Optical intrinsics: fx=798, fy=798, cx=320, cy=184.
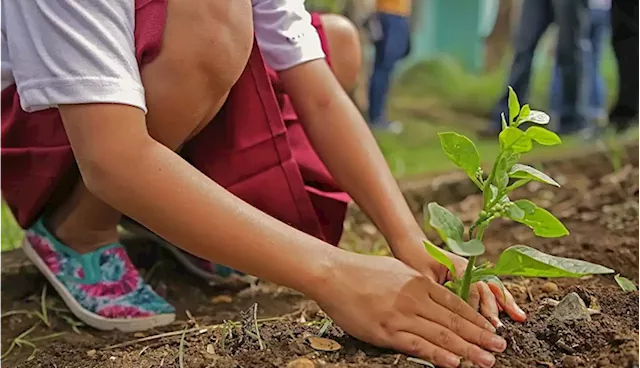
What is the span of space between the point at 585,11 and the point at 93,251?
6.93ft

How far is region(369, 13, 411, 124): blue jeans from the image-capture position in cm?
295

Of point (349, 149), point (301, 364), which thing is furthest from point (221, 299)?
point (301, 364)

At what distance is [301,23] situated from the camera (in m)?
1.21

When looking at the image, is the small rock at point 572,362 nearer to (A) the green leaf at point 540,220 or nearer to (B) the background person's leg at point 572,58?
(A) the green leaf at point 540,220

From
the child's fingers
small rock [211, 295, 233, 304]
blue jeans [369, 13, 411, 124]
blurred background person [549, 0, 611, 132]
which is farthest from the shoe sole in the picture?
blurred background person [549, 0, 611, 132]

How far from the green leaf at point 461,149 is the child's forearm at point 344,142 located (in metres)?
0.31

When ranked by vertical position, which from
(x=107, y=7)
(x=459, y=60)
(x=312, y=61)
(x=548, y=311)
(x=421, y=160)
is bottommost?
(x=459, y=60)

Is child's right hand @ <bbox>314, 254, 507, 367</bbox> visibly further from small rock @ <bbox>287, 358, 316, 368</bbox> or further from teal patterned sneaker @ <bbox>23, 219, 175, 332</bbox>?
teal patterned sneaker @ <bbox>23, 219, 175, 332</bbox>

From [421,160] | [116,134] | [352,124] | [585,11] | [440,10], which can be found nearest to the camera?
[116,134]

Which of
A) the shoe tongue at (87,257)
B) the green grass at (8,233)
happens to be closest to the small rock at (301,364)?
the shoe tongue at (87,257)

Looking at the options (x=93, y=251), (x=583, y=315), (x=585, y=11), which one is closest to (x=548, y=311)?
(x=583, y=315)

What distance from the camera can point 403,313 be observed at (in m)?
0.82

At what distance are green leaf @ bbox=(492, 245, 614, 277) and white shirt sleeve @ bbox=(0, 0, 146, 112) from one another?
0.43m

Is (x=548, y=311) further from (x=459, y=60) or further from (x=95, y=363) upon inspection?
(x=459, y=60)
